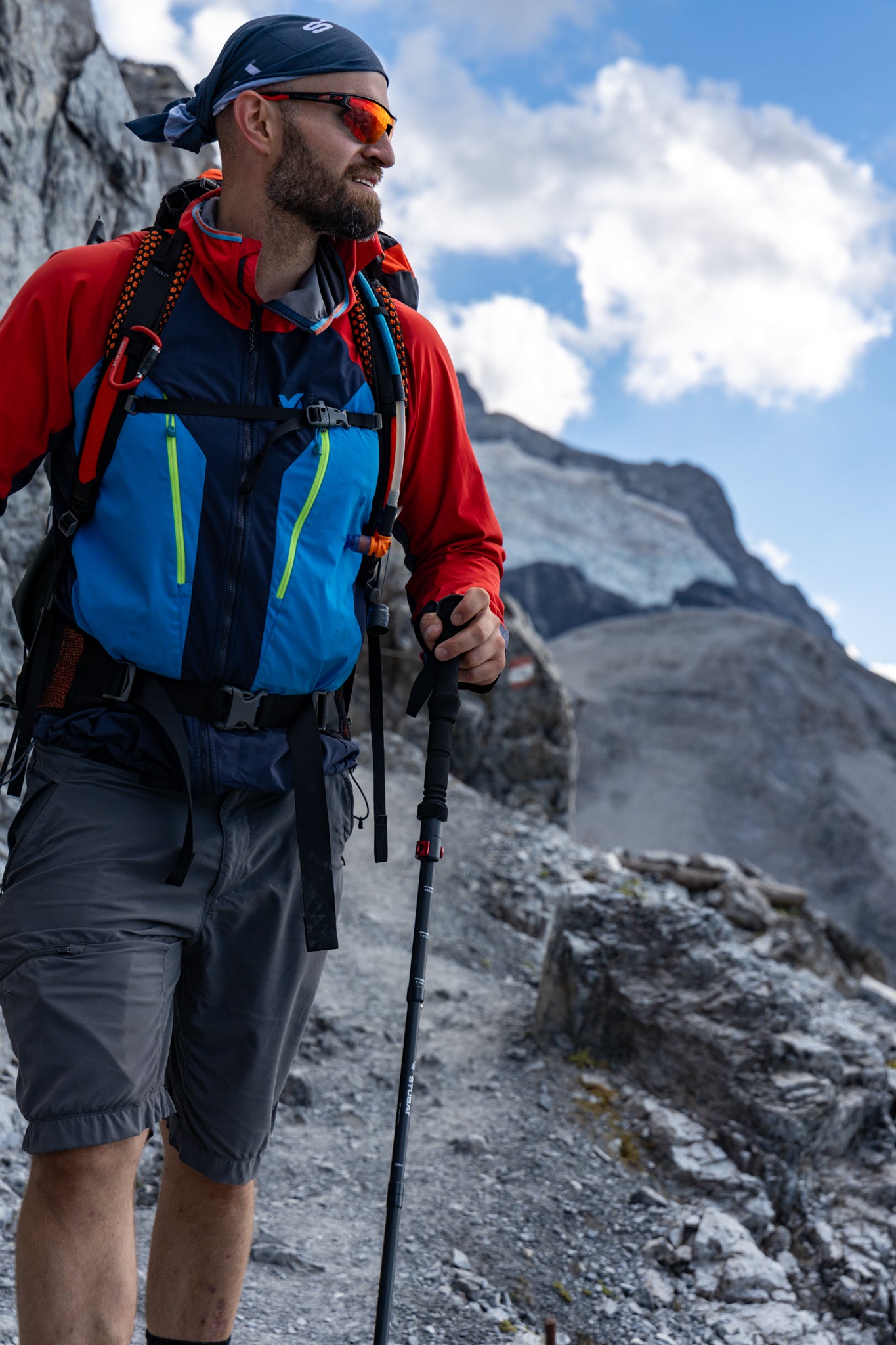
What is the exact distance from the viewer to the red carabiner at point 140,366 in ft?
7.15

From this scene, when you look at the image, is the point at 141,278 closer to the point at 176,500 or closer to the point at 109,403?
the point at 109,403

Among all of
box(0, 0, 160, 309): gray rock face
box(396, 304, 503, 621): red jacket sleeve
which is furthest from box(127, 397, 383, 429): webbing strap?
box(0, 0, 160, 309): gray rock face

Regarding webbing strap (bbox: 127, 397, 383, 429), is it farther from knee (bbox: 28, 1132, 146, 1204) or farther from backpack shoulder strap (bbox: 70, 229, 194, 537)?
knee (bbox: 28, 1132, 146, 1204)

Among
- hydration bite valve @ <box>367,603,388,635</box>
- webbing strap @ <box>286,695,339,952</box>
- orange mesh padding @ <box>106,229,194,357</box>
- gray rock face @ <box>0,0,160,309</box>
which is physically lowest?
webbing strap @ <box>286,695,339,952</box>

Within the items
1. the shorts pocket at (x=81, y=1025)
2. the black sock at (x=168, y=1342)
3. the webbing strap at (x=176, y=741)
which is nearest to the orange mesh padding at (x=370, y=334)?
the webbing strap at (x=176, y=741)

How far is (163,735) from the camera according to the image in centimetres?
221

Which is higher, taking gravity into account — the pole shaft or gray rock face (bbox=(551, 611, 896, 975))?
gray rock face (bbox=(551, 611, 896, 975))

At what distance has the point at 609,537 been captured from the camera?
73.2 metres

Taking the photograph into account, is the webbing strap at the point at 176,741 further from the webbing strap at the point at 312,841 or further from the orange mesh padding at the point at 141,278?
the orange mesh padding at the point at 141,278

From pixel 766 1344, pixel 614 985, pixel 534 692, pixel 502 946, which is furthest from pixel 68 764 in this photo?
pixel 534 692

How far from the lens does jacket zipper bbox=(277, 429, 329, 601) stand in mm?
2268

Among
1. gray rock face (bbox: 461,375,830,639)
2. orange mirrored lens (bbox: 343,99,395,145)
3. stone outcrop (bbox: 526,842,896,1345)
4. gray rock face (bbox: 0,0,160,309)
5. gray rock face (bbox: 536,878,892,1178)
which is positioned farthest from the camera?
gray rock face (bbox: 461,375,830,639)

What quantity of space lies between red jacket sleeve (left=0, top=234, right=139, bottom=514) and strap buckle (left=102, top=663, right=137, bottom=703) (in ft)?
1.42

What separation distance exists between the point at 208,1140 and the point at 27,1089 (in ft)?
1.74
